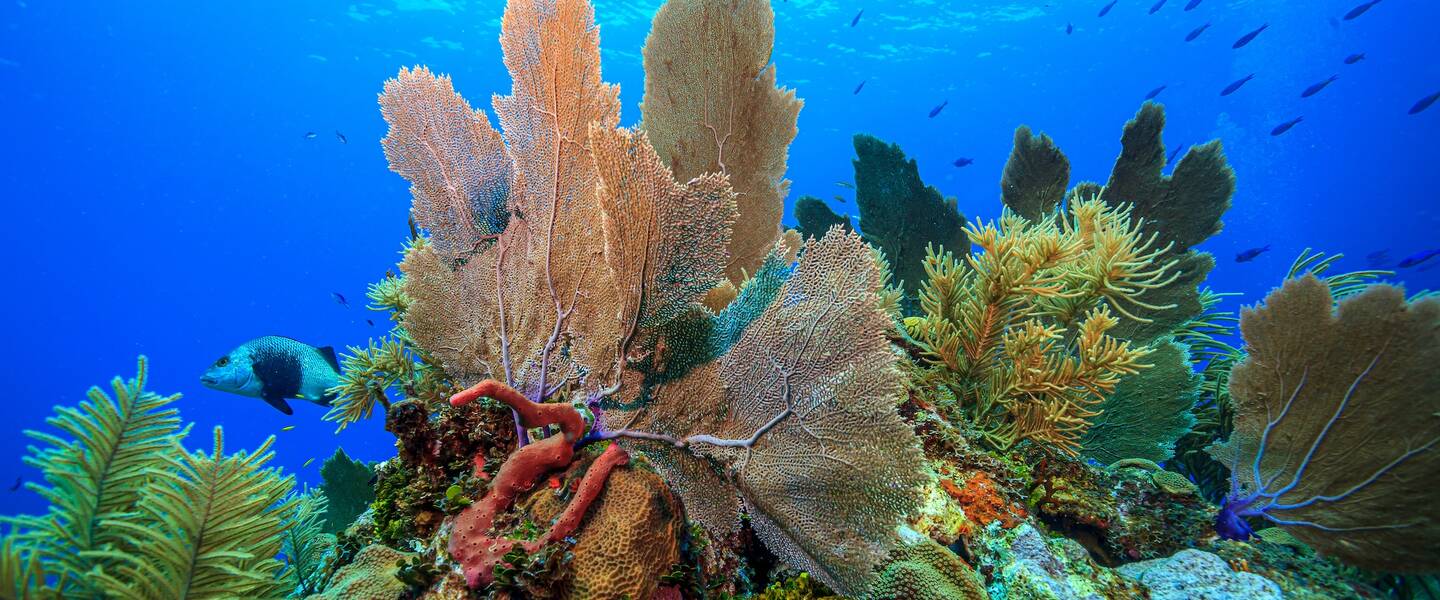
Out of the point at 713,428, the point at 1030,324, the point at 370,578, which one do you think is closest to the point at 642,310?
the point at 713,428

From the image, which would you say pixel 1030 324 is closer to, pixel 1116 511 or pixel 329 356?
pixel 1116 511

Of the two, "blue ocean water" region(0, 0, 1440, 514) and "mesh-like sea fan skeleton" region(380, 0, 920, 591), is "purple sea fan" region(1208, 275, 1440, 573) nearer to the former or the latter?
"mesh-like sea fan skeleton" region(380, 0, 920, 591)

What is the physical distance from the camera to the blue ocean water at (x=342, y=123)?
4638 cm

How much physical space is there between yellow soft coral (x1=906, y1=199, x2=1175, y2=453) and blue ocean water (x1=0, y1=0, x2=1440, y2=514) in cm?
3938

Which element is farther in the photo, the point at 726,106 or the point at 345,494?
the point at 345,494

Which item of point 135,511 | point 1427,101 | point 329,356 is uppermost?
point 1427,101

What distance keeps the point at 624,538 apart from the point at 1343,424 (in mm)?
3731

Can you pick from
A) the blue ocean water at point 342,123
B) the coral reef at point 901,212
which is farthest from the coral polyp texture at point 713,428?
the blue ocean water at point 342,123

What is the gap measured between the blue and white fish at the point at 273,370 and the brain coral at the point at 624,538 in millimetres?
4081

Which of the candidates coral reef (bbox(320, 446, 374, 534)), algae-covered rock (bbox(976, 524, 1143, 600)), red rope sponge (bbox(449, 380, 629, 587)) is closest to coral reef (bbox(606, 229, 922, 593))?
red rope sponge (bbox(449, 380, 629, 587))

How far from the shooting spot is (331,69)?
54.2 meters

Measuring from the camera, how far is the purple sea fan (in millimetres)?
2629

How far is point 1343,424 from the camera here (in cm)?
279

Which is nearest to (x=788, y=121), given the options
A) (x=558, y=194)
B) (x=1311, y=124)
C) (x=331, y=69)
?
(x=558, y=194)
